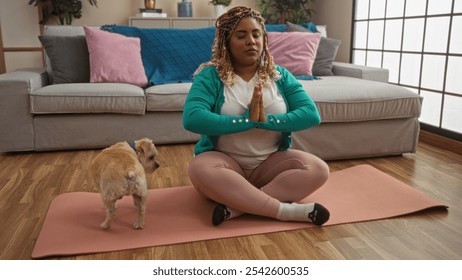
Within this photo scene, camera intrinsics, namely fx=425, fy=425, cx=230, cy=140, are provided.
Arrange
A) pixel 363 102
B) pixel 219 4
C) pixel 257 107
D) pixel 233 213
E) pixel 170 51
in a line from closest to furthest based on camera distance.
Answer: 1. pixel 257 107
2. pixel 233 213
3. pixel 363 102
4. pixel 170 51
5. pixel 219 4

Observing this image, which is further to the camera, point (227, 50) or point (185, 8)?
point (185, 8)

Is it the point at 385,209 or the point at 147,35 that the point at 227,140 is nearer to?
the point at 385,209

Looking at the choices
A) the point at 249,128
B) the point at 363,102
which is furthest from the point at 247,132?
the point at 363,102

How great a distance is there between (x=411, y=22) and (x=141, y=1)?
3347 millimetres

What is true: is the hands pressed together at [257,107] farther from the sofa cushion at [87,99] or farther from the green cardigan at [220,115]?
the sofa cushion at [87,99]

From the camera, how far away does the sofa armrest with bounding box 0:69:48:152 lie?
2658mm

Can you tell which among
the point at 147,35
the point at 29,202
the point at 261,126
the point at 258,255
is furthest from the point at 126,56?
the point at 258,255

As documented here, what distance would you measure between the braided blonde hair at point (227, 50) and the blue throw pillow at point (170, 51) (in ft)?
4.60

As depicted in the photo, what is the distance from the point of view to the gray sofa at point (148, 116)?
2600mm

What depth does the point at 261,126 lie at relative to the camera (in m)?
1.66

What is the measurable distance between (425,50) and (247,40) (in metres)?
2.30

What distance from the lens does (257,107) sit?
1619 mm

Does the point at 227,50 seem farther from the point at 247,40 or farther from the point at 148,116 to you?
the point at 148,116
